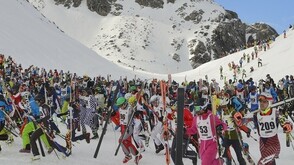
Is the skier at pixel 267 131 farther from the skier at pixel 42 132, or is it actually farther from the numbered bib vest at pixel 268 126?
the skier at pixel 42 132

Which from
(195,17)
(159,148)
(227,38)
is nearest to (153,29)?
(195,17)

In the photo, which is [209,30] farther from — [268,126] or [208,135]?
[208,135]

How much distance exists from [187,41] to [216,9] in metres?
24.8

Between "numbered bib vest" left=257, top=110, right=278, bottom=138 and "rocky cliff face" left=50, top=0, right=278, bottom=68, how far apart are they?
9543cm

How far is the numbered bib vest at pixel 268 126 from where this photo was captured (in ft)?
27.4

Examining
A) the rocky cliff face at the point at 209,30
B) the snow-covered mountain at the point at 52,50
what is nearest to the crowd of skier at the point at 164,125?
the snow-covered mountain at the point at 52,50

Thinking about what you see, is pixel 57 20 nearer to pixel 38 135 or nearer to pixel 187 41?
pixel 187 41

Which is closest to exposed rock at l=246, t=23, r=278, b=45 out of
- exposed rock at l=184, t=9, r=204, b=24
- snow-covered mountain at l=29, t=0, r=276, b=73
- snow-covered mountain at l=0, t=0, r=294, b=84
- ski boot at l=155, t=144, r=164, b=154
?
snow-covered mountain at l=29, t=0, r=276, b=73

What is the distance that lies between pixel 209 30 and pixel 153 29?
1598 cm

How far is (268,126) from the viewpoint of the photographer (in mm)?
8359

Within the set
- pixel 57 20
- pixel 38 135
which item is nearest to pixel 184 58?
pixel 57 20

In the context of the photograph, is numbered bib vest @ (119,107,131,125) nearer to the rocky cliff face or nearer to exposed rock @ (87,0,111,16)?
the rocky cliff face

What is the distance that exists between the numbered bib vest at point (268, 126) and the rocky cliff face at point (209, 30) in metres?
95.4

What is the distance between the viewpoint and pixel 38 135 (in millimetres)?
9984
